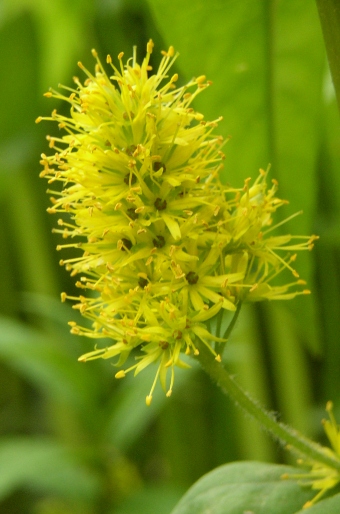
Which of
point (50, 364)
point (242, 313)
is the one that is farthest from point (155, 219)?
point (242, 313)

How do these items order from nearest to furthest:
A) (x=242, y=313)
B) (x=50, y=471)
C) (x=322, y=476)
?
(x=322, y=476) → (x=50, y=471) → (x=242, y=313)

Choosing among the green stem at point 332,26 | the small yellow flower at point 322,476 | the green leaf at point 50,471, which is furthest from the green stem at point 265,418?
the green leaf at point 50,471

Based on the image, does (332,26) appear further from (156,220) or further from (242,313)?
(242,313)

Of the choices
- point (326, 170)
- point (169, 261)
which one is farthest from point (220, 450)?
point (169, 261)

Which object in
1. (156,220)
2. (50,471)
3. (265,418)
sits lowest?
(50,471)

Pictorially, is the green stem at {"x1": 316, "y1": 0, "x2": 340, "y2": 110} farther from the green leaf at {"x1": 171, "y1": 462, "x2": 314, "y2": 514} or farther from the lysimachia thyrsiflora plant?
the green leaf at {"x1": 171, "y1": 462, "x2": 314, "y2": 514}

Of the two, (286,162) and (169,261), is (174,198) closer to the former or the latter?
(169,261)
